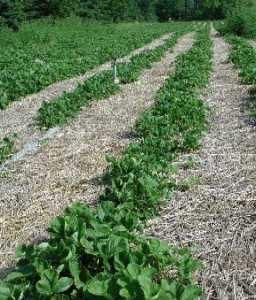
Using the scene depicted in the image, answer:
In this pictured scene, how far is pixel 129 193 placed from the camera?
5148mm

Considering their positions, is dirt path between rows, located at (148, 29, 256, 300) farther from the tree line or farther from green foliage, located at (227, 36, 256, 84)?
the tree line

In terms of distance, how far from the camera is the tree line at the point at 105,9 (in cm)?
4244

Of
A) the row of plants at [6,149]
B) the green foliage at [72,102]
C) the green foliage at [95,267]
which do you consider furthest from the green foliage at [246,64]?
the green foliage at [95,267]

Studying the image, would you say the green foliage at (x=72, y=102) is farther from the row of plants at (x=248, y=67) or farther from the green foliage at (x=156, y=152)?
the row of plants at (x=248, y=67)

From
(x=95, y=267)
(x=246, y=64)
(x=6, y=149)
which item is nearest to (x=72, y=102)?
(x=6, y=149)

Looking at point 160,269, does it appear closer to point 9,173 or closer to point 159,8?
point 9,173

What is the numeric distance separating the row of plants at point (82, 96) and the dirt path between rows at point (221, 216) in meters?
2.93

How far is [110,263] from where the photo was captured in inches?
150

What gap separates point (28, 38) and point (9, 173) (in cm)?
2601

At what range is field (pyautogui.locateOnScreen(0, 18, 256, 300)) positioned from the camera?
3.71 metres

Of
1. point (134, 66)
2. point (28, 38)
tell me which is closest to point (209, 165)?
point (134, 66)

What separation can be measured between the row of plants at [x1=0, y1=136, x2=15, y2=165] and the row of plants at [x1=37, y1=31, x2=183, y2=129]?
120 cm

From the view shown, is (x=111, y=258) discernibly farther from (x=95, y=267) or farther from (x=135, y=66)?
(x=135, y=66)

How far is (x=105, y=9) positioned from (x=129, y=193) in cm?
7198
